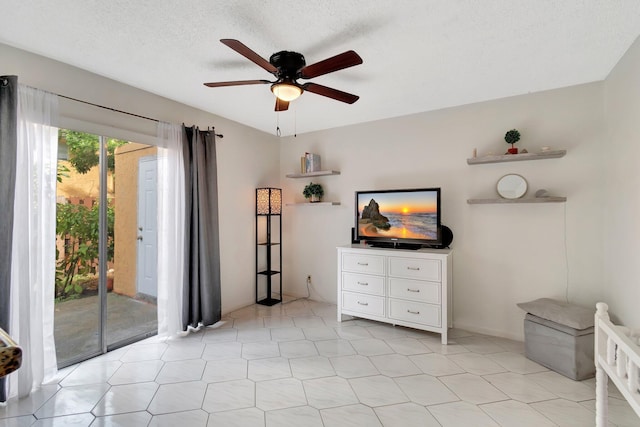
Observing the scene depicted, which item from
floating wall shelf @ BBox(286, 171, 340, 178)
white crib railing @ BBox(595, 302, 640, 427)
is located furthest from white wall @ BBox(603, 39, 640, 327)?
floating wall shelf @ BBox(286, 171, 340, 178)

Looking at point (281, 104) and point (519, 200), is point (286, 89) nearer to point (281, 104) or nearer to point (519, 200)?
point (281, 104)

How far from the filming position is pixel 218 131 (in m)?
3.53

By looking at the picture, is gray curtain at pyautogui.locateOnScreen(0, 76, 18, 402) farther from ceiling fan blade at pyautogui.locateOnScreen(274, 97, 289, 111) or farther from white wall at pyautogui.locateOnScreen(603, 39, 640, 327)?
white wall at pyautogui.locateOnScreen(603, 39, 640, 327)

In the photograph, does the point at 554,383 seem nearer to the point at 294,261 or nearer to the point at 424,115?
the point at 424,115

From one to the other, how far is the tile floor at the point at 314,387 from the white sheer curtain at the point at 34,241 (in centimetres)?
22

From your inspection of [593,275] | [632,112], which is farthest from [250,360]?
[632,112]

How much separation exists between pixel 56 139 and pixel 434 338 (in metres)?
3.58

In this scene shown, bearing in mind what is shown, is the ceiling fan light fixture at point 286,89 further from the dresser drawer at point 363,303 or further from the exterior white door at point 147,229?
the dresser drawer at point 363,303

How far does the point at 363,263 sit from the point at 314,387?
1373 mm

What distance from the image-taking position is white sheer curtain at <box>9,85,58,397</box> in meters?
1.98

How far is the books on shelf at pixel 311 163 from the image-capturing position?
13.0 feet

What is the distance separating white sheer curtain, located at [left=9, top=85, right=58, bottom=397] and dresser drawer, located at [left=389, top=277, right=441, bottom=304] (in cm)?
283

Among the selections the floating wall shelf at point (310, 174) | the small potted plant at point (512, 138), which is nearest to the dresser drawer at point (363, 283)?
the floating wall shelf at point (310, 174)

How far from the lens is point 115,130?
255 cm
